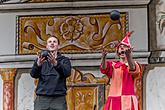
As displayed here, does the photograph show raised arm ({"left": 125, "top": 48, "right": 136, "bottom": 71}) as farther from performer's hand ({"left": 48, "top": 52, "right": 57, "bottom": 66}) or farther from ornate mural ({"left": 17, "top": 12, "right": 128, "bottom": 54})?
ornate mural ({"left": 17, "top": 12, "right": 128, "bottom": 54})

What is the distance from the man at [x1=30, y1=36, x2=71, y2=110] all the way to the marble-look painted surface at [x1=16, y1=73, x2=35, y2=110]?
1495mm

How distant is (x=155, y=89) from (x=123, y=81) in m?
1.93

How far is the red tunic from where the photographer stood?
6613mm

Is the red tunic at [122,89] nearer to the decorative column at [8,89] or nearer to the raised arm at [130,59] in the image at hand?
the raised arm at [130,59]

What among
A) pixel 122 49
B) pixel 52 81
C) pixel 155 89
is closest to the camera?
Result: pixel 122 49

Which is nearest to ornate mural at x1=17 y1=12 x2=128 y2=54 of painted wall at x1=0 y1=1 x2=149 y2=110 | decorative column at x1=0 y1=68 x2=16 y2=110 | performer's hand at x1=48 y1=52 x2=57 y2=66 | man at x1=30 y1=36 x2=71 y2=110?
painted wall at x1=0 y1=1 x2=149 y2=110

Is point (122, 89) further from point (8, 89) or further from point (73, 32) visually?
point (8, 89)

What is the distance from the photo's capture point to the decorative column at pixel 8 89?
872 cm

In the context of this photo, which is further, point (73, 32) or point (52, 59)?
point (73, 32)

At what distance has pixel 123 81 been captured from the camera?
6660 millimetres

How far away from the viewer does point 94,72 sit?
28.3 ft

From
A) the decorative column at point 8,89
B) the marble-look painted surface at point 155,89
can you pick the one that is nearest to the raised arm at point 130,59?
the marble-look painted surface at point 155,89

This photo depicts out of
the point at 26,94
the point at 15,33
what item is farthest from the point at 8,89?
the point at 15,33

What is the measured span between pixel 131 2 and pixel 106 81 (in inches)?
41.3
